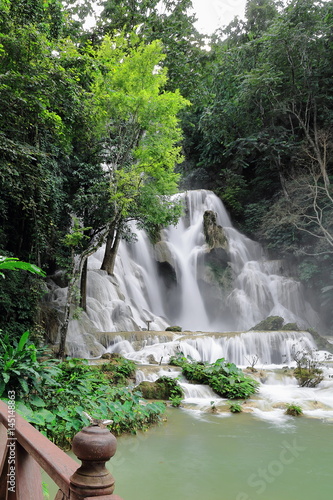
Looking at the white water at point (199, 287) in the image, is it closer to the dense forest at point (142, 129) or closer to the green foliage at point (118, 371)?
the dense forest at point (142, 129)

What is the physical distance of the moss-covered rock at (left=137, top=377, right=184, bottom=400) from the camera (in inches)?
309

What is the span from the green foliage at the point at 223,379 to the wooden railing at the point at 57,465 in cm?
751

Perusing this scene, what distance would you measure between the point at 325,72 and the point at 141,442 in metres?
21.6

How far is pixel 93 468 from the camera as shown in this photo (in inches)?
38.7

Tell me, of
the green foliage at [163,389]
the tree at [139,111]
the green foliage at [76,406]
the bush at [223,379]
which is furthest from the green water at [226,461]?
the tree at [139,111]

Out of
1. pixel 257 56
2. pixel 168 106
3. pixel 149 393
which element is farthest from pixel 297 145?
pixel 149 393

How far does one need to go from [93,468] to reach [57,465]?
0.15 m

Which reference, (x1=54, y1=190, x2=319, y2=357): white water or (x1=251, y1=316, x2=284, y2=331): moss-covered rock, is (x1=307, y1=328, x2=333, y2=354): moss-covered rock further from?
(x1=54, y1=190, x2=319, y2=357): white water

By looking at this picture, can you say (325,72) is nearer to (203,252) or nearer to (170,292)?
(203,252)

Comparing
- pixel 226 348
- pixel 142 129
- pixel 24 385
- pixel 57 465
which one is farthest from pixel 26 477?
pixel 142 129

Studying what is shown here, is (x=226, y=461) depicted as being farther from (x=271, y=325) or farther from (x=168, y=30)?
(x=168, y=30)

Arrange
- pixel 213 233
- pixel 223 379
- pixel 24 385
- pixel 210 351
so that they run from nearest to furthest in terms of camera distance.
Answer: pixel 24 385 → pixel 223 379 → pixel 210 351 → pixel 213 233

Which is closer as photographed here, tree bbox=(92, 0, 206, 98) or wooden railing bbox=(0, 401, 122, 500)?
wooden railing bbox=(0, 401, 122, 500)

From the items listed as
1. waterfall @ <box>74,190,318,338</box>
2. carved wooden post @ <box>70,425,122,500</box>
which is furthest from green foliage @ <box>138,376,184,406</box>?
waterfall @ <box>74,190,318,338</box>
